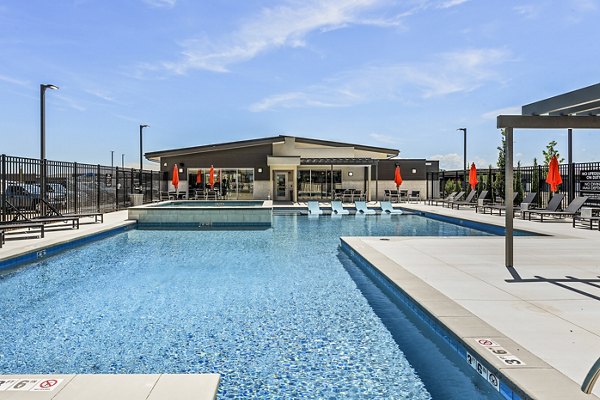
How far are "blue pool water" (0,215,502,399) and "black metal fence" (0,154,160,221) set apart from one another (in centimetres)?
536

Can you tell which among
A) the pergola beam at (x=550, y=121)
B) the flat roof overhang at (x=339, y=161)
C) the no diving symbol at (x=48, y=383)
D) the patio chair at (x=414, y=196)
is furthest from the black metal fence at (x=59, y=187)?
the patio chair at (x=414, y=196)

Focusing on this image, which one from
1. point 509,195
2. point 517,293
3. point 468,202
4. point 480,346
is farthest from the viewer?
point 468,202

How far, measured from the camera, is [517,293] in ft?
18.2

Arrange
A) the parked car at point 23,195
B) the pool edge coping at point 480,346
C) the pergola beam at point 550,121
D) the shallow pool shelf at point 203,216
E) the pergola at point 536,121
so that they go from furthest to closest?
the shallow pool shelf at point 203,216, the parked car at point 23,195, the pergola beam at point 550,121, the pergola at point 536,121, the pool edge coping at point 480,346

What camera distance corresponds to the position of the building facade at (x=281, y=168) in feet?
88.9

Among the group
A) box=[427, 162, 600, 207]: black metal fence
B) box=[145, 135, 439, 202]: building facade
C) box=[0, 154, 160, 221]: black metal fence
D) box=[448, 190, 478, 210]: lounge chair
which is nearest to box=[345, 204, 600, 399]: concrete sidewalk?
box=[427, 162, 600, 207]: black metal fence

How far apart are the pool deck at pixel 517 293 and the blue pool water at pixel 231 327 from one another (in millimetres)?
395

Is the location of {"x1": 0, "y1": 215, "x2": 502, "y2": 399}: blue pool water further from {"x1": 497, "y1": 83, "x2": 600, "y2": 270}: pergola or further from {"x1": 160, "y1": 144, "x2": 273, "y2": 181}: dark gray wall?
{"x1": 160, "y1": 144, "x2": 273, "y2": 181}: dark gray wall

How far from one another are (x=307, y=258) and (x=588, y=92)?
569cm

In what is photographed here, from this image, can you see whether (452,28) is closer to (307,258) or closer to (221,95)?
(307,258)

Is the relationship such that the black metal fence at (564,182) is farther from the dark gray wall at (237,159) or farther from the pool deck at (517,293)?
the dark gray wall at (237,159)

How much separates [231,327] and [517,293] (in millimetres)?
3465

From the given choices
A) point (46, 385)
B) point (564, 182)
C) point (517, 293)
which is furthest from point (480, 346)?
point (564, 182)

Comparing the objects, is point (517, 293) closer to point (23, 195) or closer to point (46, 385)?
point (46, 385)
